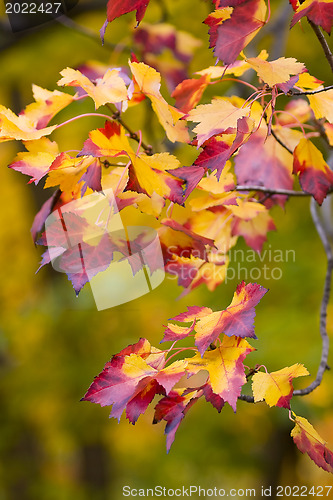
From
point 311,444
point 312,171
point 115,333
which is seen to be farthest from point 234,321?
point 115,333

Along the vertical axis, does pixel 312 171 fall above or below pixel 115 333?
above

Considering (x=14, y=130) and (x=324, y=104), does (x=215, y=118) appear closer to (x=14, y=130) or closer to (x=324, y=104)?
(x=324, y=104)

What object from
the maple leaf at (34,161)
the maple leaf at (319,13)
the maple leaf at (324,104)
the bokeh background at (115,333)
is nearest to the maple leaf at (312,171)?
the maple leaf at (324,104)

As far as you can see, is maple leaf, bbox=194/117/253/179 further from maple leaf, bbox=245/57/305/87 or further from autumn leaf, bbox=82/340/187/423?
autumn leaf, bbox=82/340/187/423

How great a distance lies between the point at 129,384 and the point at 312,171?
60 centimetres

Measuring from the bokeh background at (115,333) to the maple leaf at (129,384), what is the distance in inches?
65.9

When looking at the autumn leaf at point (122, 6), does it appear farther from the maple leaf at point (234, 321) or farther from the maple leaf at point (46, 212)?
the maple leaf at point (234, 321)

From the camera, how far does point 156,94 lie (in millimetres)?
1017

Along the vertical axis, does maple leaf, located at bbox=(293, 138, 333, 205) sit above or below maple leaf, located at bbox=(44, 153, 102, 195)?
below

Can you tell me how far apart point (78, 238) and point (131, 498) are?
6024 millimetres

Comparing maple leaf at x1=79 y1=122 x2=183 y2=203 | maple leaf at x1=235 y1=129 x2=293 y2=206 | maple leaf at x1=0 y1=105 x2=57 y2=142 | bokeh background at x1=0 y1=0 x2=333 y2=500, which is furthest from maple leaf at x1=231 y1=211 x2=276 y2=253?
bokeh background at x1=0 y1=0 x2=333 y2=500

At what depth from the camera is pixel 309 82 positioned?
1.08 metres

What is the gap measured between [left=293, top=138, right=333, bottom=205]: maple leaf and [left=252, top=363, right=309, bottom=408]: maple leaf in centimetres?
37

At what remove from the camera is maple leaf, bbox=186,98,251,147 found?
35.1 inches
